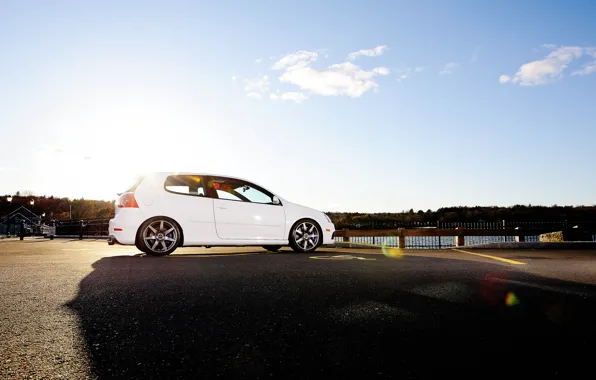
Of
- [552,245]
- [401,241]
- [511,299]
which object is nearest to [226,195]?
[511,299]

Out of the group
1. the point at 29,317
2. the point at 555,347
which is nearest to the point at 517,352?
the point at 555,347

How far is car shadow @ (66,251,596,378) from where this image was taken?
9.12ft

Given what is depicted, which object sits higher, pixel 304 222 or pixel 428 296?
pixel 304 222

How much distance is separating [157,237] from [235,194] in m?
1.91

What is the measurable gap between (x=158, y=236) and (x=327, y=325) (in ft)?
22.6

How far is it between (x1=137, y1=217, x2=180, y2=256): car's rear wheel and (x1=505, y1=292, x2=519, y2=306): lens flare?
6.79 m

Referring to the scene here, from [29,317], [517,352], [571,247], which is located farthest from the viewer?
[571,247]

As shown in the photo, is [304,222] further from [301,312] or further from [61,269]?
[301,312]

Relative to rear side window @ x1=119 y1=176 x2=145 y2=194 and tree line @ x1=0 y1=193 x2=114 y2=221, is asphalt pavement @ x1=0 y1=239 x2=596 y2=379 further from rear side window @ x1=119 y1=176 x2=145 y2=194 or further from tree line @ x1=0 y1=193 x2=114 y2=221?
tree line @ x1=0 y1=193 x2=114 y2=221

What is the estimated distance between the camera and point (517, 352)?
120 inches

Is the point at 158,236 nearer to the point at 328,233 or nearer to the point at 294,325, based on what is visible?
the point at 328,233

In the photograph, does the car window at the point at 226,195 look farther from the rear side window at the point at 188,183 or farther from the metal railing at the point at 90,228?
the metal railing at the point at 90,228

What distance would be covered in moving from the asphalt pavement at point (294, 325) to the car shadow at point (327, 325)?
1 cm

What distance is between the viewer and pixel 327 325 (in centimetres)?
373
